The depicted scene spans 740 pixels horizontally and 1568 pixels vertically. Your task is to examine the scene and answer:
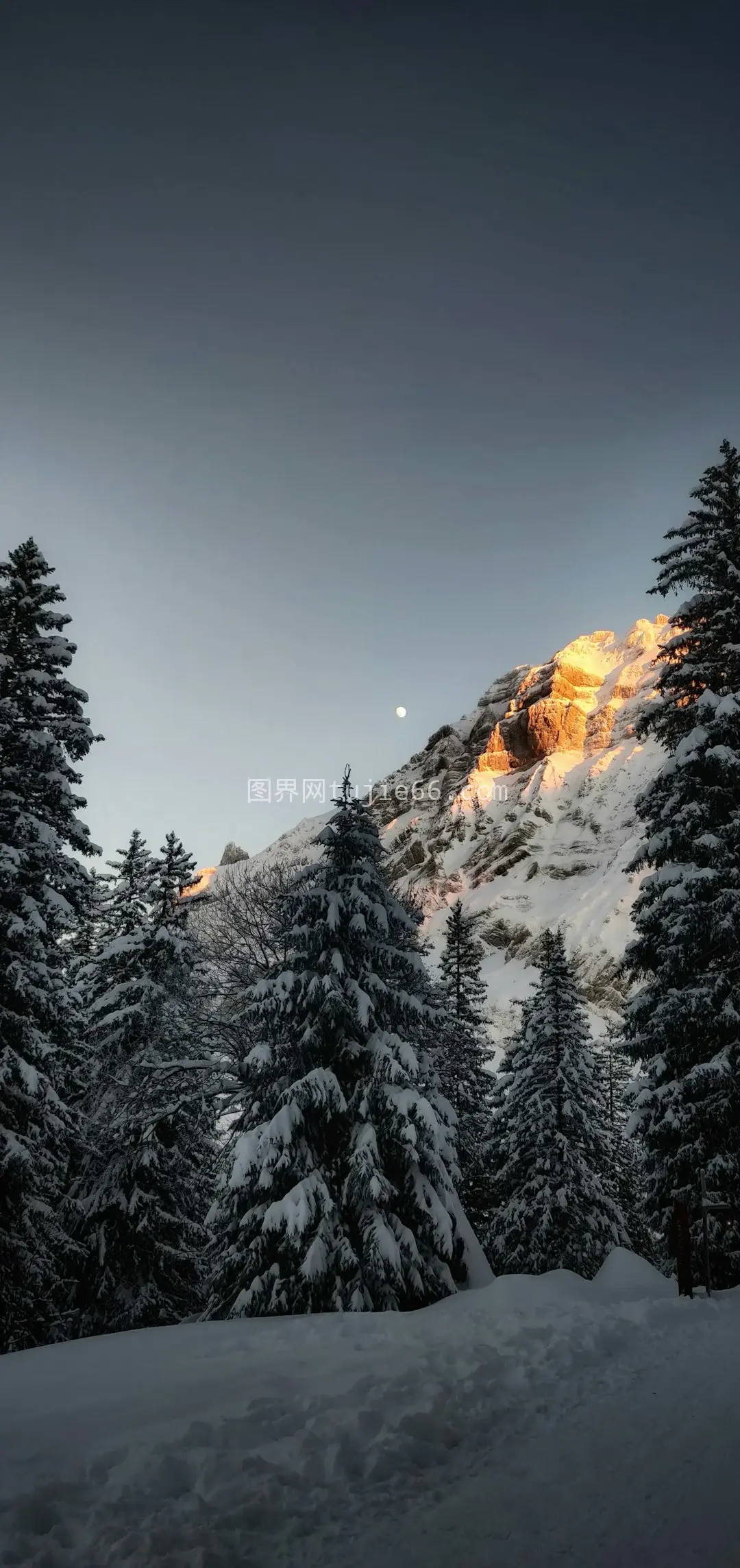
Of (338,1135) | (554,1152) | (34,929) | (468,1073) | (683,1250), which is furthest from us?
(468,1073)

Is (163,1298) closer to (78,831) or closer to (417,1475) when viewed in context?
(78,831)

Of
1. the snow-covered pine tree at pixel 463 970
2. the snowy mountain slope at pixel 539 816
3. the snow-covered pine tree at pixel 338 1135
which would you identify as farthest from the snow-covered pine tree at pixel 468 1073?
the snowy mountain slope at pixel 539 816

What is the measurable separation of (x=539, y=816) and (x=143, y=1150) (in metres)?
125

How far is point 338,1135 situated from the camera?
36.2 ft

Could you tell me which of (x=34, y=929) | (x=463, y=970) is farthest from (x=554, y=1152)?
(x=34, y=929)

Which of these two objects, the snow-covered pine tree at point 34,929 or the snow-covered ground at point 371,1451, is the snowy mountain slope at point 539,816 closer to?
the snow-covered pine tree at point 34,929

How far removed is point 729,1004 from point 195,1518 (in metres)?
10.8

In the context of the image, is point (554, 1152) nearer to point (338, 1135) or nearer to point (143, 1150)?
point (143, 1150)

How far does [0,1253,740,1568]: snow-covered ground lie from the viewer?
354 centimetres

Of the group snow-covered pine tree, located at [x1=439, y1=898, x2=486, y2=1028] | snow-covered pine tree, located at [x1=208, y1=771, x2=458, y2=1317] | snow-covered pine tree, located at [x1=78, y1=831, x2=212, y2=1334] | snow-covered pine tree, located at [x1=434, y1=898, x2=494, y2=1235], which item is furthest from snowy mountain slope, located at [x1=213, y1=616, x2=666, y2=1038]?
snow-covered pine tree, located at [x1=208, y1=771, x2=458, y2=1317]

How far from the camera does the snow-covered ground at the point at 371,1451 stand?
354 cm

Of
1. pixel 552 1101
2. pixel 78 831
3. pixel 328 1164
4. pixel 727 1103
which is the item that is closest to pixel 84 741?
pixel 78 831

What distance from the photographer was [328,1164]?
10.7 m

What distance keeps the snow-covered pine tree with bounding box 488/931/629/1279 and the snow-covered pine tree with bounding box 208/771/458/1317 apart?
10909 millimetres
